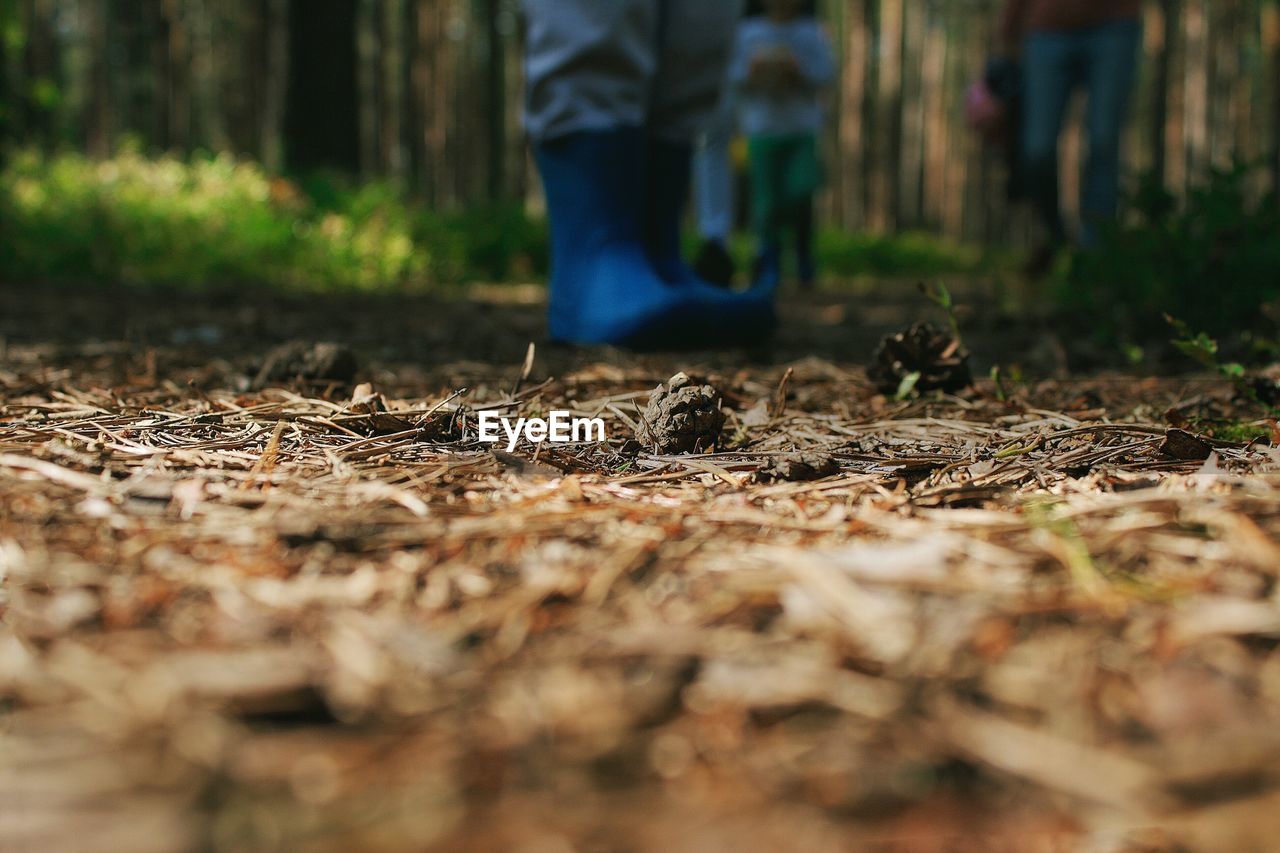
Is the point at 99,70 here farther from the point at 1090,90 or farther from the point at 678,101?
the point at 678,101

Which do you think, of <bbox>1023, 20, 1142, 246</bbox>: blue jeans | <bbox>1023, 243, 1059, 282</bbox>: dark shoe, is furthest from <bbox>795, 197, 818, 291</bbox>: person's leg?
<bbox>1023, 20, 1142, 246</bbox>: blue jeans

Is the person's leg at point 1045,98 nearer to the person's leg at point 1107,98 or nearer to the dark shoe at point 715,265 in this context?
the person's leg at point 1107,98

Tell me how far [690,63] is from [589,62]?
40 cm

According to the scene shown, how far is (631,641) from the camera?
2.40ft

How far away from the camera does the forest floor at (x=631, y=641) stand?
0.56m

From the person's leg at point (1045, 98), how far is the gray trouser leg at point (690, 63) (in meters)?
2.61

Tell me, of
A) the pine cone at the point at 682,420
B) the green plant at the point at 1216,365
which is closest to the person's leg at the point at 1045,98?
the green plant at the point at 1216,365

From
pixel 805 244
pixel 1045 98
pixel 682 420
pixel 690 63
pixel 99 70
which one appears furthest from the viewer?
pixel 99 70

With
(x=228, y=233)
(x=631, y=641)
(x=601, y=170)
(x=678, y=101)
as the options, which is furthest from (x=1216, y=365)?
(x=228, y=233)

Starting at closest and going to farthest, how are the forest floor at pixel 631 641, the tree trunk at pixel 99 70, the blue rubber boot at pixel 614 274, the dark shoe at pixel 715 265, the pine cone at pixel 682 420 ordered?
1. the forest floor at pixel 631 641
2. the pine cone at pixel 682 420
3. the blue rubber boot at pixel 614 274
4. the dark shoe at pixel 715 265
5. the tree trunk at pixel 99 70

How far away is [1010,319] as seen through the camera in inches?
129

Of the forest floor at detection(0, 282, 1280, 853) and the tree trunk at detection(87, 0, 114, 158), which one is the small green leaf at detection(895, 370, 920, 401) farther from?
the tree trunk at detection(87, 0, 114, 158)

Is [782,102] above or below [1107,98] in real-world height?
above

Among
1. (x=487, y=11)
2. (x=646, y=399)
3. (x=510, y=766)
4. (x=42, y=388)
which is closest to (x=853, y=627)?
(x=510, y=766)
